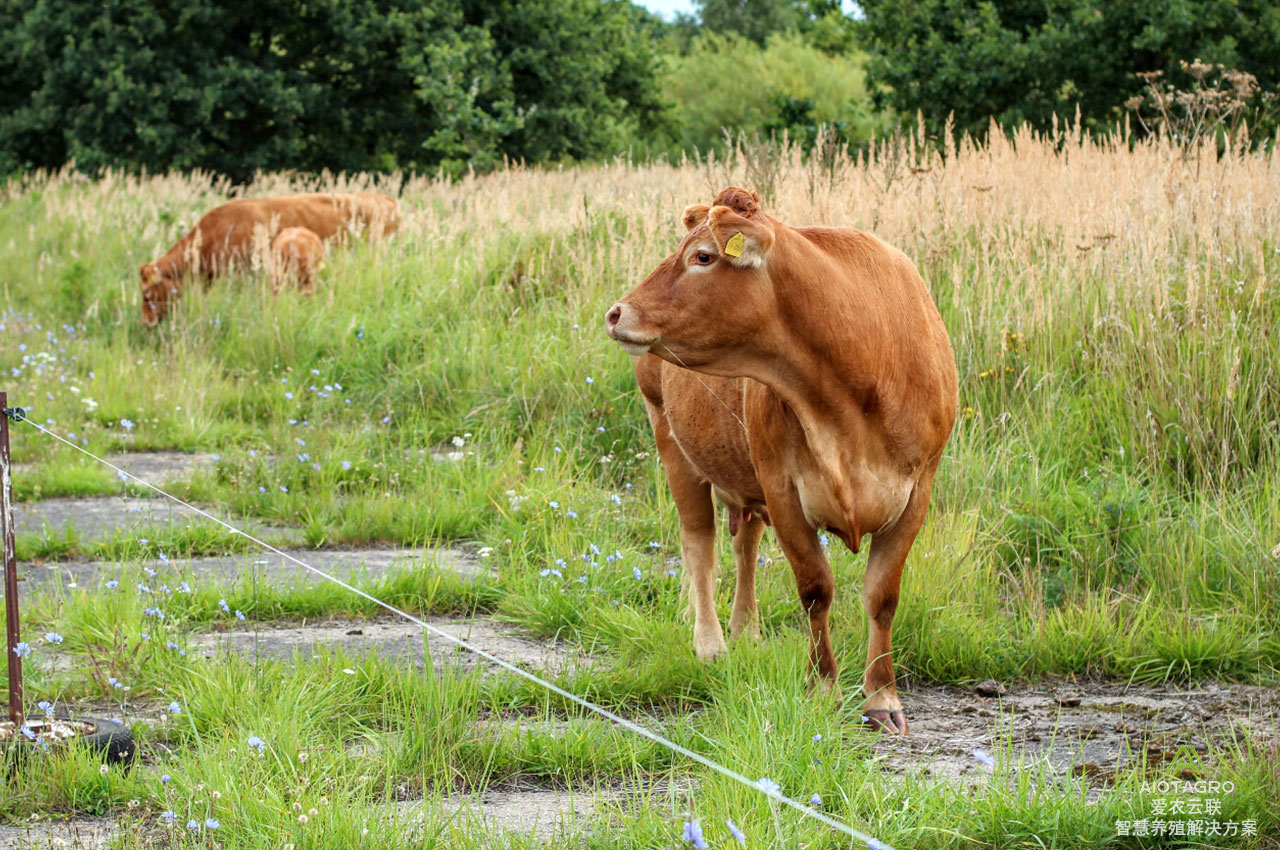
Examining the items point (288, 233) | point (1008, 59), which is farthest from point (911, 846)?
point (1008, 59)

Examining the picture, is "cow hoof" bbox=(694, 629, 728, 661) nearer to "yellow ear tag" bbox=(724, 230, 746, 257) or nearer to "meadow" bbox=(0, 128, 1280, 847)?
"meadow" bbox=(0, 128, 1280, 847)

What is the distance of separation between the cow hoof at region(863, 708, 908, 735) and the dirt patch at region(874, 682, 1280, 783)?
34 mm

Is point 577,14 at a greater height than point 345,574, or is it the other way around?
point 577,14

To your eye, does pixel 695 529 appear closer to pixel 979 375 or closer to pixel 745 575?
pixel 745 575

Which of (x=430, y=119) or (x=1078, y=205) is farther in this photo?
(x=430, y=119)

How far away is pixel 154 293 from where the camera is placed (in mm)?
10641

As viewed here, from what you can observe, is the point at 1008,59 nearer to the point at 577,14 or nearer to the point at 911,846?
the point at 577,14

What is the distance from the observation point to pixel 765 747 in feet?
10.4

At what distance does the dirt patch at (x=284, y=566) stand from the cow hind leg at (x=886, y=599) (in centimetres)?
201

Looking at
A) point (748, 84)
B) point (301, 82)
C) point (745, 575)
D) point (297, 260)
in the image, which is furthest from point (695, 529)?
point (748, 84)

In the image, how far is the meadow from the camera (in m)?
3.20

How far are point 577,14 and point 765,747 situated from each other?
28.2 m

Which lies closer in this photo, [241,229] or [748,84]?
[241,229]

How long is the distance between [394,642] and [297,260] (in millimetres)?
6622
